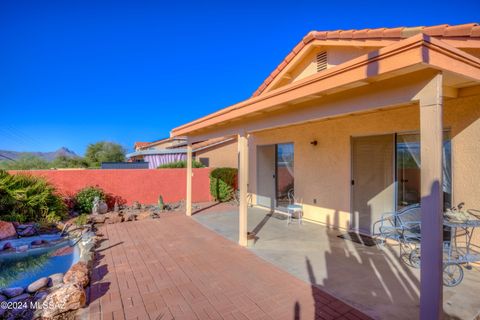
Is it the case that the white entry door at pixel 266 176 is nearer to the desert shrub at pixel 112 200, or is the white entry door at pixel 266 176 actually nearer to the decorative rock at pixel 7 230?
the desert shrub at pixel 112 200

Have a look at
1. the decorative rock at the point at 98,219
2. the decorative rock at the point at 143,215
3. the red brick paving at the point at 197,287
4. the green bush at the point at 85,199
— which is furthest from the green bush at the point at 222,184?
the red brick paving at the point at 197,287

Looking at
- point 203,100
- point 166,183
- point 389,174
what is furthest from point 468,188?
point 203,100

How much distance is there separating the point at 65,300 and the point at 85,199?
325 inches

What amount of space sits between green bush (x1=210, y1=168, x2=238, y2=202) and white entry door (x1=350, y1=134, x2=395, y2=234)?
24.7ft

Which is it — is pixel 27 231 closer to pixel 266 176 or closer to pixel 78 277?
pixel 78 277

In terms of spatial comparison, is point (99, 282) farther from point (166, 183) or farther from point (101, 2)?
point (101, 2)

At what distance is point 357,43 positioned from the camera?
21.7 feet

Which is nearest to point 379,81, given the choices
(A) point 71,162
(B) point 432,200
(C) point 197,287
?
(B) point 432,200

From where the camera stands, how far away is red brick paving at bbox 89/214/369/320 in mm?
3598

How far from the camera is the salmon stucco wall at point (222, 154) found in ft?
53.0

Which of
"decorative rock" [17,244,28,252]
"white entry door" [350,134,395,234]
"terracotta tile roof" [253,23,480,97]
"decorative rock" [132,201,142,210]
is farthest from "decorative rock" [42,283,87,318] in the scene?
"decorative rock" [132,201,142,210]

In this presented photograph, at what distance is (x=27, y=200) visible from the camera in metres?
9.05

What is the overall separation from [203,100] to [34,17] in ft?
86.8

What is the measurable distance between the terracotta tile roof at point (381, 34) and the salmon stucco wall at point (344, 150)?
4.20ft
